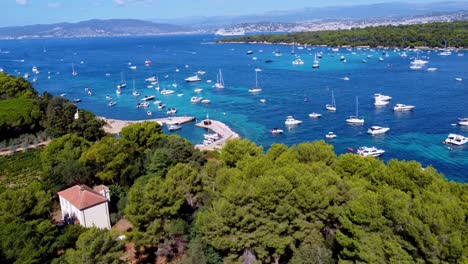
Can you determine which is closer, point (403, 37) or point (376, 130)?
point (376, 130)

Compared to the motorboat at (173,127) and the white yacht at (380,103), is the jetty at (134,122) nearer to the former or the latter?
the motorboat at (173,127)

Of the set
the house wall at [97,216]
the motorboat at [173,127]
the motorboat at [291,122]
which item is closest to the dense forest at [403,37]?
the motorboat at [291,122]

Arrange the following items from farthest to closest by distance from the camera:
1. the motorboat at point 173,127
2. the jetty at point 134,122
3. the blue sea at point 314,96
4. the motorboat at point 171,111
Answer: the motorboat at point 171,111, the jetty at point 134,122, the motorboat at point 173,127, the blue sea at point 314,96

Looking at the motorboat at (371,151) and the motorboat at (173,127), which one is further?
the motorboat at (173,127)

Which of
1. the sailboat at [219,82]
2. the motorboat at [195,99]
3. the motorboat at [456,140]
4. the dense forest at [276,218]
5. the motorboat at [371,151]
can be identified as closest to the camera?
the dense forest at [276,218]

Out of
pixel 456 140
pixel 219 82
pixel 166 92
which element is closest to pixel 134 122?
pixel 166 92

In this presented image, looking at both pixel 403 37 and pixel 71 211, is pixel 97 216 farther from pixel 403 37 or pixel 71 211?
pixel 403 37
